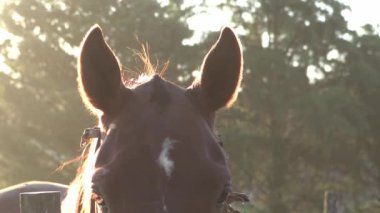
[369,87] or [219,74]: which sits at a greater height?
[369,87]

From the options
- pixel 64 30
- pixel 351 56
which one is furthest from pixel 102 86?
pixel 351 56

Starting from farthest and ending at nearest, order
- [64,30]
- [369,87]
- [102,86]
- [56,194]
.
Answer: [369,87]
[64,30]
[56,194]
[102,86]

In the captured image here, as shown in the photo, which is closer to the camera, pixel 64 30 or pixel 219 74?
pixel 219 74

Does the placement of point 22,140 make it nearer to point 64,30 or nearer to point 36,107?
point 36,107

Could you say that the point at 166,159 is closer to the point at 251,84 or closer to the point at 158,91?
the point at 158,91

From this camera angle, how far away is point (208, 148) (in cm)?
221

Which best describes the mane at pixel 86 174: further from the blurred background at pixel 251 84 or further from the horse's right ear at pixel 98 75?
the blurred background at pixel 251 84

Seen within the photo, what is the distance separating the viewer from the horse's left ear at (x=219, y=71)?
2.46 metres

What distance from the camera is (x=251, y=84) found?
52.0 ft

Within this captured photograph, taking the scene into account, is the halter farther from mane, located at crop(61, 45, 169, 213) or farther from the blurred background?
the blurred background

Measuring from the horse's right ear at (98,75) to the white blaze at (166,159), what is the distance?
378mm

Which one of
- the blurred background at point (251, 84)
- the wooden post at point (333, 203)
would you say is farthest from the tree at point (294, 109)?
the wooden post at point (333, 203)

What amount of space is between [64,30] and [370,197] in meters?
9.50

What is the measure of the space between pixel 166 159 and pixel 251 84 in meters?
13.9
